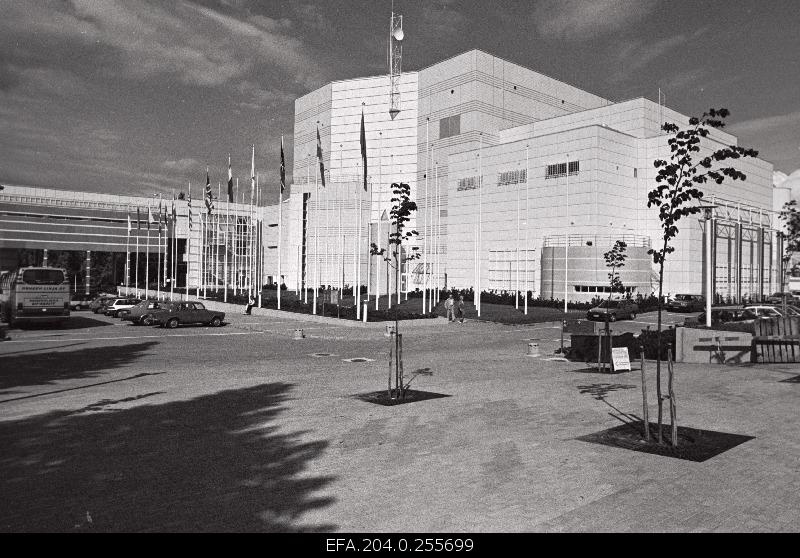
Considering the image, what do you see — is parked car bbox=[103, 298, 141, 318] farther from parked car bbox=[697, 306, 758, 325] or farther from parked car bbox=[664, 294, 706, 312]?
parked car bbox=[664, 294, 706, 312]

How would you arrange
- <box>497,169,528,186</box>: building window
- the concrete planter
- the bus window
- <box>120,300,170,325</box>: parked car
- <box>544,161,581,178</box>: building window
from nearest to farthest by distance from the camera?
1. the concrete planter
2. the bus window
3. <box>120,300,170,325</box>: parked car
4. <box>544,161,581,178</box>: building window
5. <box>497,169,528,186</box>: building window

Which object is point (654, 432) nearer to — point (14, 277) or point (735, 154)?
point (735, 154)

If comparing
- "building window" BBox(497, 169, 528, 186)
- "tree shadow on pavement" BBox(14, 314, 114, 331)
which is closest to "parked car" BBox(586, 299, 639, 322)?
"building window" BBox(497, 169, 528, 186)

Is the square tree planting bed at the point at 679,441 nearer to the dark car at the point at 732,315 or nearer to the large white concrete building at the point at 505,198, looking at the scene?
the dark car at the point at 732,315

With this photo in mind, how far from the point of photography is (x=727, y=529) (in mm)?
6285

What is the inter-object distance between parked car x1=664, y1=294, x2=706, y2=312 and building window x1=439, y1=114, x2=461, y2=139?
1464 inches

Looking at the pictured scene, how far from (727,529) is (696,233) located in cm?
6834

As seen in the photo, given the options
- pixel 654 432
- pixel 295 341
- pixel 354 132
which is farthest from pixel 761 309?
pixel 354 132

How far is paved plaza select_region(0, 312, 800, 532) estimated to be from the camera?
6.77 m

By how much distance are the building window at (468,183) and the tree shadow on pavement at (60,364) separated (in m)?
54.1

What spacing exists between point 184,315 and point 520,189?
4258cm

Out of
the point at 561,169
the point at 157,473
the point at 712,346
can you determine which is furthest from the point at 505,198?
the point at 157,473

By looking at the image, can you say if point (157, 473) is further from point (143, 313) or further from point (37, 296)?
point (143, 313)

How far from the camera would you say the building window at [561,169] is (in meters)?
64.6
